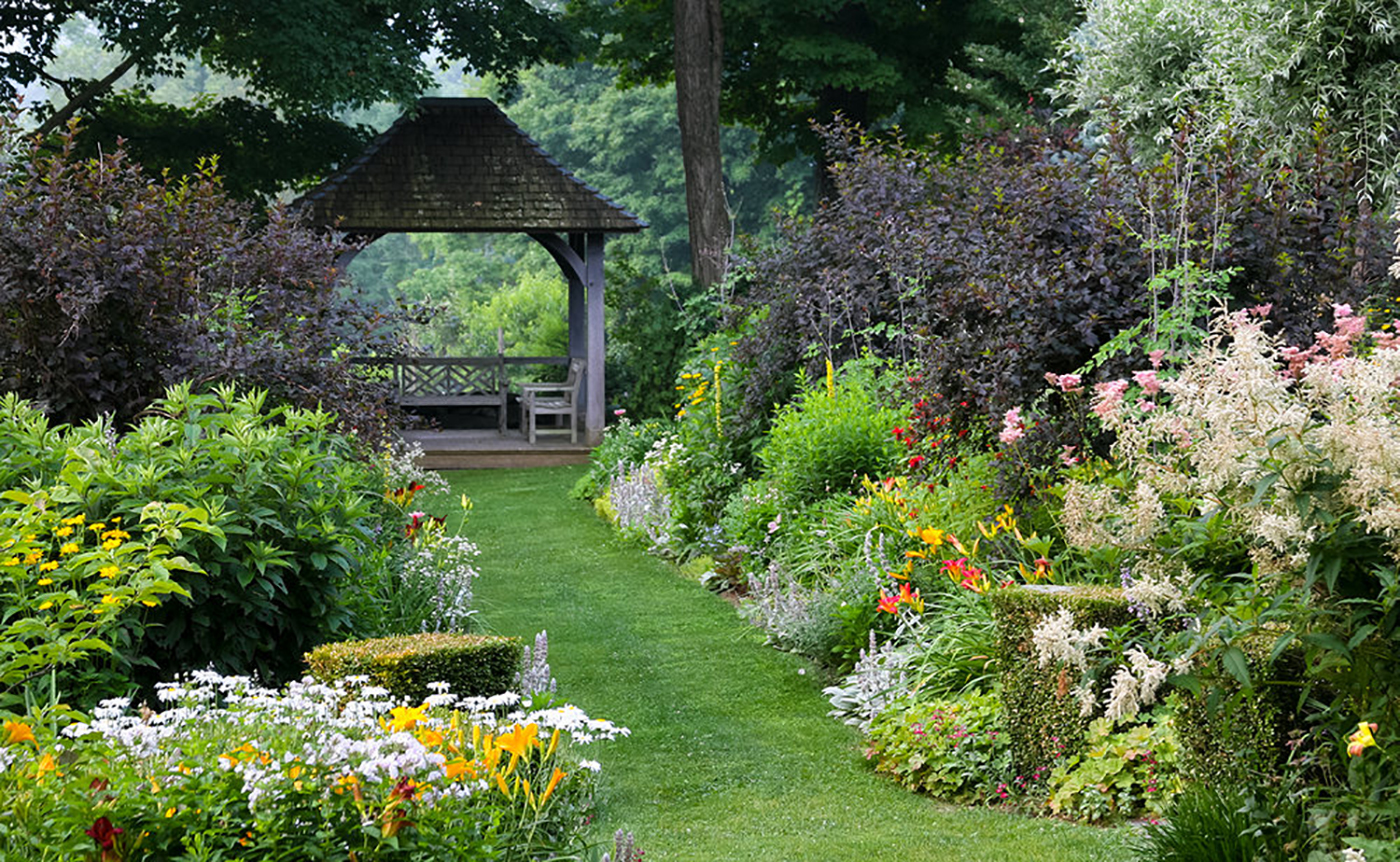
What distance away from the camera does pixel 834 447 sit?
800 cm

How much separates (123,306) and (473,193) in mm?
10826

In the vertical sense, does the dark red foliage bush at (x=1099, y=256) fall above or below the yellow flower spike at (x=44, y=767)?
above

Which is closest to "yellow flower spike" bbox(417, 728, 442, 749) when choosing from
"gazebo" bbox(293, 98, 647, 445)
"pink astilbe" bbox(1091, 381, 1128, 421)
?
"pink astilbe" bbox(1091, 381, 1128, 421)

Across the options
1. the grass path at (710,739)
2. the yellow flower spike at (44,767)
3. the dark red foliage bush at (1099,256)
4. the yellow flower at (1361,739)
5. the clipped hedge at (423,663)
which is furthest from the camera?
the dark red foliage bush at (1099,256)

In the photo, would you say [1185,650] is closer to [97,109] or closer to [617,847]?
[617,847]

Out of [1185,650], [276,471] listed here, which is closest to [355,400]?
[276,471]

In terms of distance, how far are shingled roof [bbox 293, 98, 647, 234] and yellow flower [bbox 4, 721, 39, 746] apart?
13.7 metres

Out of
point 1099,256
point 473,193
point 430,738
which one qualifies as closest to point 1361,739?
point 430,738

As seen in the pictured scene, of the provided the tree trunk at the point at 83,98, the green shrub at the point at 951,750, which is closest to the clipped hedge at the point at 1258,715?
the green shrub at the point at 951,750

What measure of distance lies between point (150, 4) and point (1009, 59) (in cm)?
1141

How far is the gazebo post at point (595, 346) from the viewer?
17.2 metres

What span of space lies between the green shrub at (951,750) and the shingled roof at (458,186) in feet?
40.0

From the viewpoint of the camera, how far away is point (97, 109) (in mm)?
18797

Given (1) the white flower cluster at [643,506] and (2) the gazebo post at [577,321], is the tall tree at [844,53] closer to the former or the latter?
(2) the gazebo post at [577,321]
